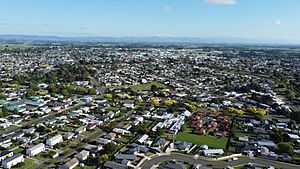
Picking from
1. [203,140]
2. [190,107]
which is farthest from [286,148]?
[190,107]

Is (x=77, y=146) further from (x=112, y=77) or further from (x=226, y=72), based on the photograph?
(x=226, y=72)

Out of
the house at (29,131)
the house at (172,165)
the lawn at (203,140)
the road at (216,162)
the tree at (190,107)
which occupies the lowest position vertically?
the road at (216,162)

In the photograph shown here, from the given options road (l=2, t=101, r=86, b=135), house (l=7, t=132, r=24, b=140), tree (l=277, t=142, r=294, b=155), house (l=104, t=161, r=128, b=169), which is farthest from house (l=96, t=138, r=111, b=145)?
tree (l=277, t=142, r=294, b=155)

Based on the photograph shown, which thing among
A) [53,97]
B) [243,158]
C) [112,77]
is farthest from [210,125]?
[112,77]

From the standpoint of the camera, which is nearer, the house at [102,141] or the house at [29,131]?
the house at [102,141]

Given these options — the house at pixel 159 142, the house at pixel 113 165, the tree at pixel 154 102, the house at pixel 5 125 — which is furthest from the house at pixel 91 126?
the tree at pixel 154 102

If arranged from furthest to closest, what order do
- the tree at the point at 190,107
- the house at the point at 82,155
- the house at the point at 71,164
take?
the tree at the point at 190,107 → the house at the point at 82,155 → the house at the point at 71,164

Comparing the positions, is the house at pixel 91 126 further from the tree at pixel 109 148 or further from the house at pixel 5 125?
the house at pixel 5 125
